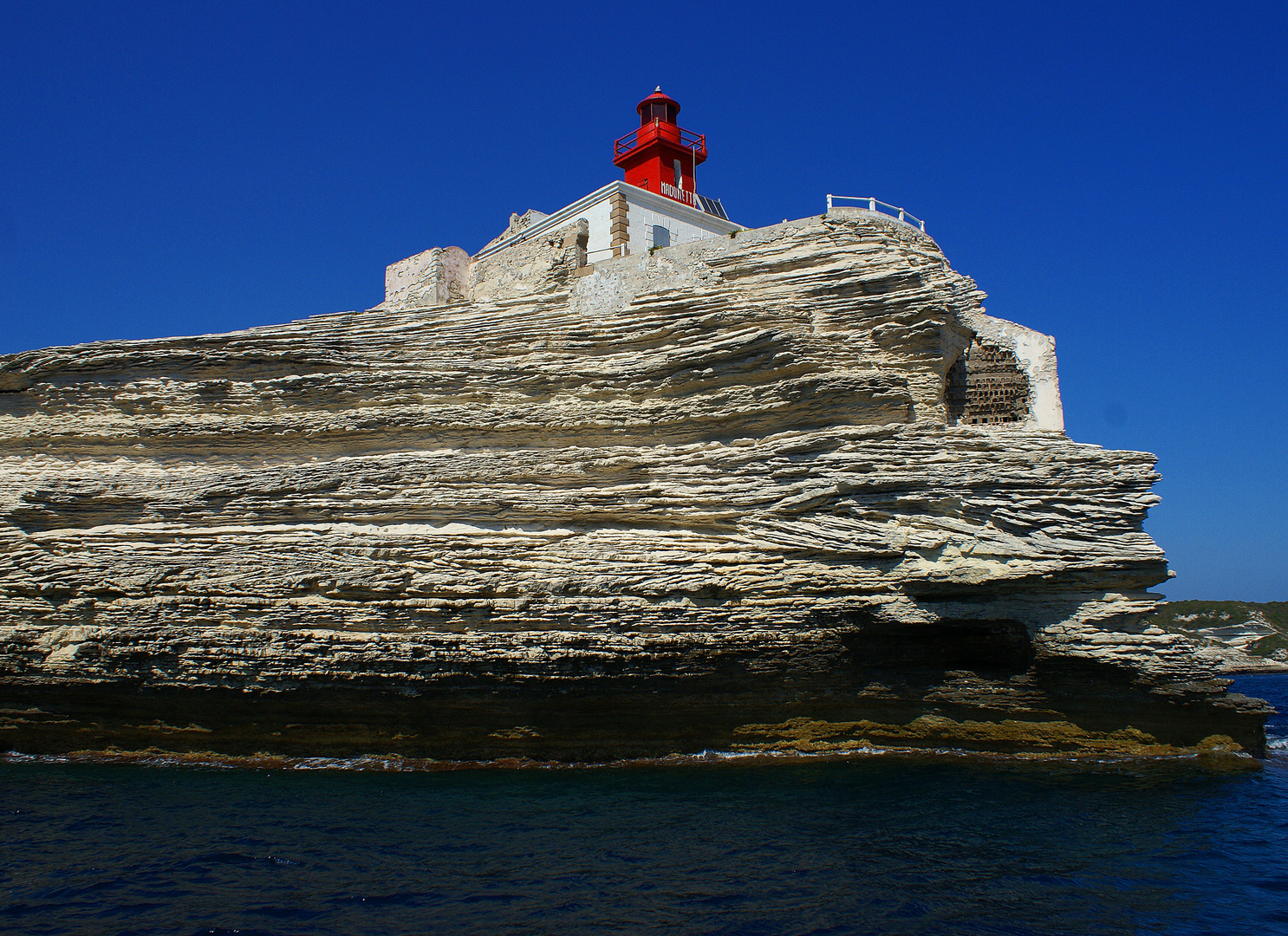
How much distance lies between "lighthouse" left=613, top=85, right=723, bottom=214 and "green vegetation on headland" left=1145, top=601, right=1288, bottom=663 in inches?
1203

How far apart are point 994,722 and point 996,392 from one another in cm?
531

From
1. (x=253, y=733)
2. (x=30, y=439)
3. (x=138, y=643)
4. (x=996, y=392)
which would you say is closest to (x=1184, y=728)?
(x=996, y=392)

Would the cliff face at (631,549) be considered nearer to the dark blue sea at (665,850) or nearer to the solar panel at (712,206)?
the dark blue sea at (665,850)

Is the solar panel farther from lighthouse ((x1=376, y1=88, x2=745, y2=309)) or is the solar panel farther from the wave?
the wave

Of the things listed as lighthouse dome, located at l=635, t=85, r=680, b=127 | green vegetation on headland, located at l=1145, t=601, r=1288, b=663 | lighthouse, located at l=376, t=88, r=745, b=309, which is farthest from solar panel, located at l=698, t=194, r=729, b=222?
green vegetation on headland, located at l=1145, t=601, r=1288, b=663

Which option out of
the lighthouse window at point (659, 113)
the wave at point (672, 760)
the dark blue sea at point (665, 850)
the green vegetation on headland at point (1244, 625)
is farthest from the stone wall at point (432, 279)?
the green vegetation on headland at point (1244, 625)

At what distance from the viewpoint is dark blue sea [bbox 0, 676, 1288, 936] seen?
5.85 metres

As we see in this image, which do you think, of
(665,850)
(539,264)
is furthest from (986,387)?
(665,850)

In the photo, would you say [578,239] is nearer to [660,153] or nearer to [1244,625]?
[660,153]

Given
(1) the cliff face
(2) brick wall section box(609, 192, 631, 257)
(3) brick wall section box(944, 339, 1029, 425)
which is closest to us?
(1) the cliff face

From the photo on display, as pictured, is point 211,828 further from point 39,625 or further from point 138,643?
point 39,625

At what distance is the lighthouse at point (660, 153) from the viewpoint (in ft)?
77.2

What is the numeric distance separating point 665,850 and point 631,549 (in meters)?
4.19

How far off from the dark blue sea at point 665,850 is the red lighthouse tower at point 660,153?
737 inches
